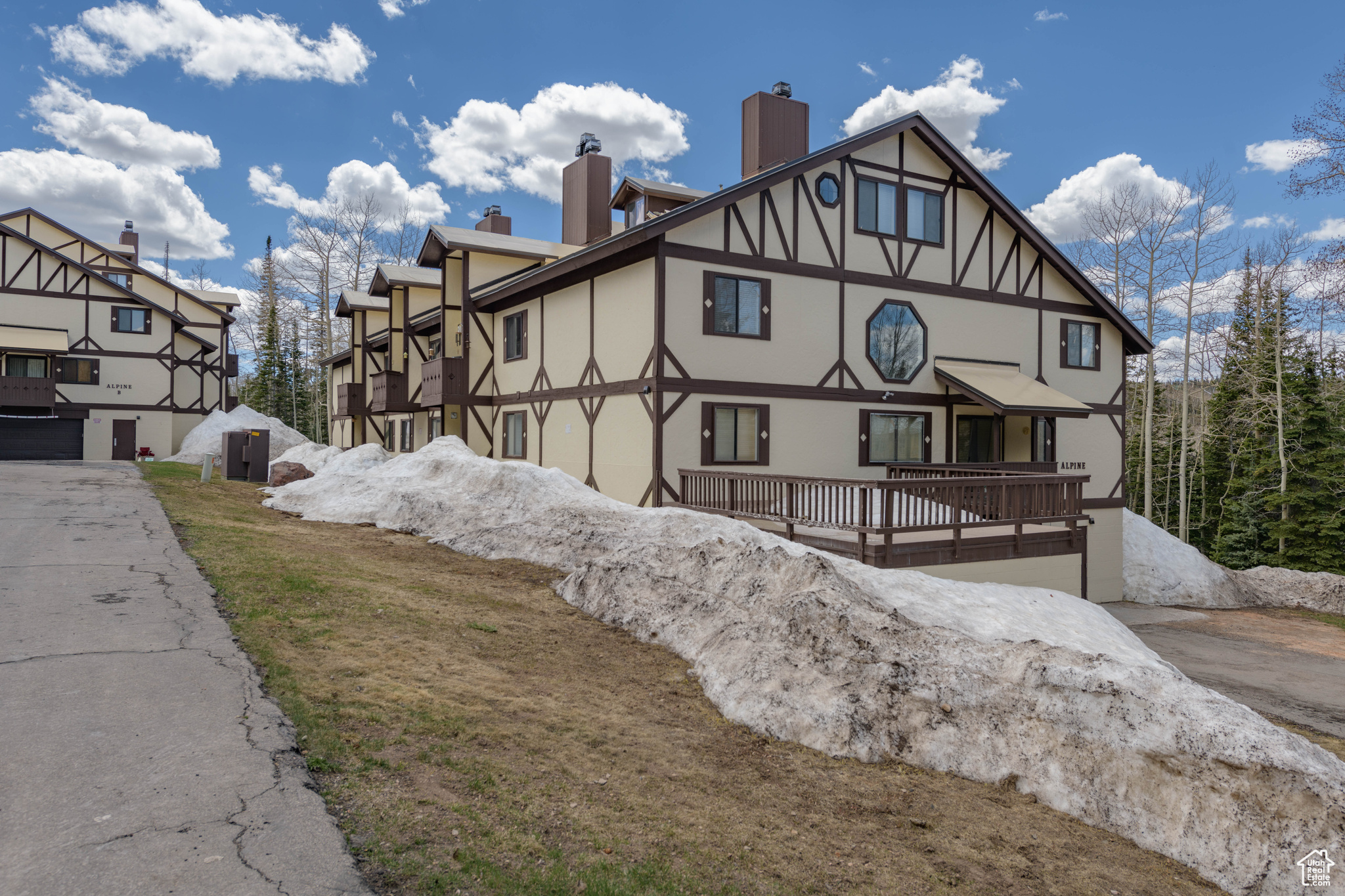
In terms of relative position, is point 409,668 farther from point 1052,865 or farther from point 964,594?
point 964,594

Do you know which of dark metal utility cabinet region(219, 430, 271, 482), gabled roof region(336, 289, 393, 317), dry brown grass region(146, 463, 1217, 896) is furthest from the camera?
gabled roof region(336, 289, 393, 317)

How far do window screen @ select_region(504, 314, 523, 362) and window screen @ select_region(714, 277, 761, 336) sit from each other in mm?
7572

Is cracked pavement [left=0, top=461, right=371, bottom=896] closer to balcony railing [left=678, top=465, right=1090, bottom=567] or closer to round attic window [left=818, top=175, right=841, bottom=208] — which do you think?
balcony railing [left=678, top=465, right=1090, bottom=567]

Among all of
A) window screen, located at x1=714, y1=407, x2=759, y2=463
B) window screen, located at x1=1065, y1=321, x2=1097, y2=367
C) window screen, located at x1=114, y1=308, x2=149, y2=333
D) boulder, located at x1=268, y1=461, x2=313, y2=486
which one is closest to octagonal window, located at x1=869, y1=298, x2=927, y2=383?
window screen, located at x1=714, y1=407, x2=759, y2=463

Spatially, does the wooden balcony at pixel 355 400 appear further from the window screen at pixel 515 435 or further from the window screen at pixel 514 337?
the window screen at pixel 514 337

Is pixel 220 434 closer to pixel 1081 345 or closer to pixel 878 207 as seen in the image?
pixel 878 207

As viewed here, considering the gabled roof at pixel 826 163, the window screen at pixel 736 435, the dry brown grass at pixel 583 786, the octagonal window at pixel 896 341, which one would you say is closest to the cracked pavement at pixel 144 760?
the dry brown grass at pixel 583 786

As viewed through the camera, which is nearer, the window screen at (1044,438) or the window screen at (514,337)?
the window screen at (1044,438)

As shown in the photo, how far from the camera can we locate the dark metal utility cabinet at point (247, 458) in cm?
2477

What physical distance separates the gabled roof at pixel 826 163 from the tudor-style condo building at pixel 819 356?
7 centimetres

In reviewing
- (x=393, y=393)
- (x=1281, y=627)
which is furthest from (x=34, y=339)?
(x=1281, y=627)

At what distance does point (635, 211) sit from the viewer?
74.9 ft

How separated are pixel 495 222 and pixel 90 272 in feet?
66.5

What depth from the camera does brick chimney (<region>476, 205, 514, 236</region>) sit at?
3052 centimetres
